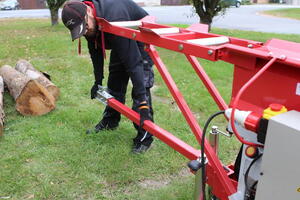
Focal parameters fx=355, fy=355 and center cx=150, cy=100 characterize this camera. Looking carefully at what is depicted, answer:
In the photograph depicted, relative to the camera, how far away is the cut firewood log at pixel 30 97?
460 centimetres

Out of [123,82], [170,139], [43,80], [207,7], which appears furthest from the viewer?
[207,7]

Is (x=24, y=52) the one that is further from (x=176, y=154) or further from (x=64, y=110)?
(x=176, y=154)

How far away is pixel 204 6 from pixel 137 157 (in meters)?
7.42

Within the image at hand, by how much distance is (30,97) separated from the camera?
183 inches

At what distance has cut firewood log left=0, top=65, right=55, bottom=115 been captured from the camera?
4602mm

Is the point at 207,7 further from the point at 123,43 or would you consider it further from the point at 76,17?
the point at 76,17

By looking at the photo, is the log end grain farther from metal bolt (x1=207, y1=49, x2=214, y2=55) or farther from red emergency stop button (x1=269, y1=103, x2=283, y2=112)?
red emergency stop button (x1=269, y1=103, x2=283, y2=112)

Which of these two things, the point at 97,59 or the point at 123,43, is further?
the point at 97,59

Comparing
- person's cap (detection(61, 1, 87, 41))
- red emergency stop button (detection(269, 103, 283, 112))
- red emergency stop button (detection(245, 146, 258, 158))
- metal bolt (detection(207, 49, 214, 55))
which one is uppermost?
person's cap (detection(61, 1, 87, 41))

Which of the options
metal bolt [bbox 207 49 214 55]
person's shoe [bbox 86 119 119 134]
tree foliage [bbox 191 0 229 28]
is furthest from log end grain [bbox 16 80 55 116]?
tree foliage [bbox 191 0 229 28]

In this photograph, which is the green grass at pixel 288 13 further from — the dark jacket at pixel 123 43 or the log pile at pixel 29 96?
the dark jacket at pixel 123 43

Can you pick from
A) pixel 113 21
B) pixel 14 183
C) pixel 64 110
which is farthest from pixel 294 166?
pixel 64 110

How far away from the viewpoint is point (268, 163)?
1.72m

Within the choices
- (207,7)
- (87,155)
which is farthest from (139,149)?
(207,7)
